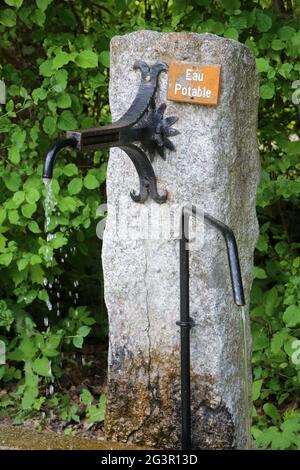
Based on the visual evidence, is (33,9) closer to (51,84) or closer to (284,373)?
(51,84)

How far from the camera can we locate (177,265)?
8.05 ft

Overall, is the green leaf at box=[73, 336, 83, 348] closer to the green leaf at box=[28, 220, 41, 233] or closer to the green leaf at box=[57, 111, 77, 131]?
the green leaf at box=[28, 220, 41, 233]

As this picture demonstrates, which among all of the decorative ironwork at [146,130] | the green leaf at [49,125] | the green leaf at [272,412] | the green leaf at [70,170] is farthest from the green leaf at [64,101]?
the green leaf at [272,412]

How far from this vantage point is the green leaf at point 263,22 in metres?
3.42

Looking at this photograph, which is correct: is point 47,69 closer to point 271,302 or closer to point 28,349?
point 28,349

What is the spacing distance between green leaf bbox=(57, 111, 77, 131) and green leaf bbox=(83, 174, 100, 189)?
9.9 inches

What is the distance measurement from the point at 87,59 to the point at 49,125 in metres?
0.39

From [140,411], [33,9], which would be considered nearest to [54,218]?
[33,9]

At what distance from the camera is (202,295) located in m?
2.42

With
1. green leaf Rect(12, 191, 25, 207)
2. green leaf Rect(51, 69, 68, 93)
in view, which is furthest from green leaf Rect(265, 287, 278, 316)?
green leaf Rect(51, 69, 68, 93)

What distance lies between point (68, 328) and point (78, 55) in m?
1.26

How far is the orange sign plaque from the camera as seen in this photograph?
7.63 feet

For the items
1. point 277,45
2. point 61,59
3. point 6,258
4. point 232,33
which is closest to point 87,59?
point 61,59

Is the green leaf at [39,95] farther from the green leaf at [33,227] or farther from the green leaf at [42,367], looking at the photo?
the green leaf at [42,367]
